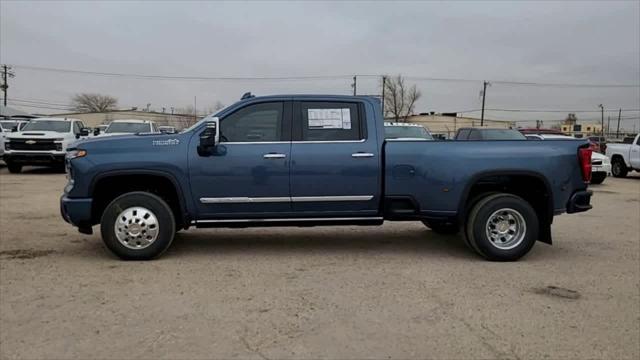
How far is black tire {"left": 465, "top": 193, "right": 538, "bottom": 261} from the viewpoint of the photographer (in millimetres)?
6676

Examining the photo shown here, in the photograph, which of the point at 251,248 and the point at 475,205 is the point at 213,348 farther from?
the point at 475,205

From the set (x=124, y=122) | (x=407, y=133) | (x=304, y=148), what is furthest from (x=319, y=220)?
(x=124, y=122)

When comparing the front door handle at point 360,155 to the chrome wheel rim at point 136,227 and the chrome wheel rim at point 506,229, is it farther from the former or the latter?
the chrome wheel rim at point 136,227

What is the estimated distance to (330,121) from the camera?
6816 millimetres

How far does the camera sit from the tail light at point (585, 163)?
6.76 meters

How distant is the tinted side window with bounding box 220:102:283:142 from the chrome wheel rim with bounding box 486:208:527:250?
8.74 ft

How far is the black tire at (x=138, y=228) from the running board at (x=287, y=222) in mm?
332

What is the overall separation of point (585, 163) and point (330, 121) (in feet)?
9.81

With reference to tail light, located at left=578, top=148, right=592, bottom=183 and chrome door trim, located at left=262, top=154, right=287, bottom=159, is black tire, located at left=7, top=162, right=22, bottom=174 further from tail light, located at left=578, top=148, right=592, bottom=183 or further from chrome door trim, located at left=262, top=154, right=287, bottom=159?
tail light, located at left=578, top=148, right=592, bottom=183

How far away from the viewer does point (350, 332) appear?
440cm

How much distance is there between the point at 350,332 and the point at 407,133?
12.2m

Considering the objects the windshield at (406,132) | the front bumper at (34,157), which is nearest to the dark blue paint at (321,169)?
the windshield at (406,132)

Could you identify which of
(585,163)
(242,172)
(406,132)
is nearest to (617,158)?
(406,132)

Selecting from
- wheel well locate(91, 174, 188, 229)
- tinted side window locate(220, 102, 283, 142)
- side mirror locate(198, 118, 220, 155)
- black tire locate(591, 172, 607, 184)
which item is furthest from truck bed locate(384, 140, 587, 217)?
black tire locate(591, 172, 607, 184)
